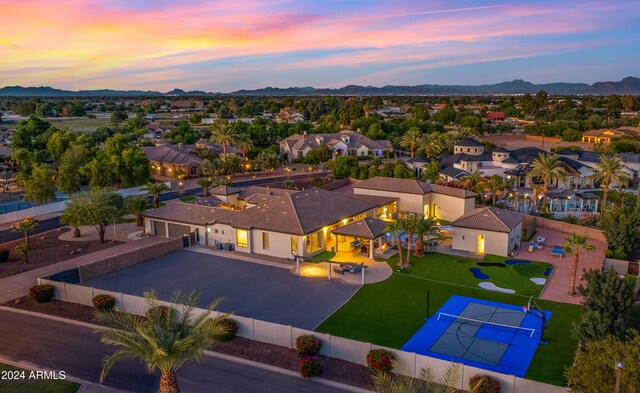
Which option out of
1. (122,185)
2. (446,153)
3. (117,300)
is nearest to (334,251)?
(117,300)

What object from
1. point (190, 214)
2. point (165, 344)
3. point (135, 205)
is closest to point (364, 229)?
point (190, 214)

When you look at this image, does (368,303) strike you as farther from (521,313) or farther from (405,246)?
(405,246)

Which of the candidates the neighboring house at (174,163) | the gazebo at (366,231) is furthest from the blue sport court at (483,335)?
the neighboring house at (174,163)

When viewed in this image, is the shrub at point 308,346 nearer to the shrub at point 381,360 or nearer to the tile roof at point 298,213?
the shrub at point 381,360

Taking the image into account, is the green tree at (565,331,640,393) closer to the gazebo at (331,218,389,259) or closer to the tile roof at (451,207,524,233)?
the gazebo at (331,218,389,259)

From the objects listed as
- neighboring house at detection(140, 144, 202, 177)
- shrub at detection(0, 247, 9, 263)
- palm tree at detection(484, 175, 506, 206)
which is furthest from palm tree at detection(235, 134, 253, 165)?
shrub at detection(0, 247, 9, 263)

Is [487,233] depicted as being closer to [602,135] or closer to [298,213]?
[298,213]
